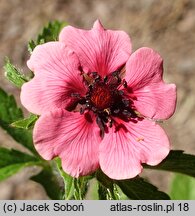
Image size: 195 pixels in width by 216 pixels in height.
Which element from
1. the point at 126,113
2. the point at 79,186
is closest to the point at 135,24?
the point at 126,113

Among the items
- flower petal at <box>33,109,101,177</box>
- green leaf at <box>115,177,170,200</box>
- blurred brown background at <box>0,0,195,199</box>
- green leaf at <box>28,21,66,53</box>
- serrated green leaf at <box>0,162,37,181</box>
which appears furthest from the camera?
blurred brown background at <box>0,0,195,199</box>

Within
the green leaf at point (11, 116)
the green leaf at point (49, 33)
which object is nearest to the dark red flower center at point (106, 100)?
the green leaf at point (49, 33)

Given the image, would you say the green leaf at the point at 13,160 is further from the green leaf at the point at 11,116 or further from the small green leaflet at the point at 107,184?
the small green leaflet at the point at 107,184

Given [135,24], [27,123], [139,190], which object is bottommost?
[139,190]

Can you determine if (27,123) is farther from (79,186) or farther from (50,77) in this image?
(79,186)

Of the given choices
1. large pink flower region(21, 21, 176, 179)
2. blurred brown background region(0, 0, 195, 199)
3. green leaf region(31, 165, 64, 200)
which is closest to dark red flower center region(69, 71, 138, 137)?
large pink flower region(21, 21, 176, 179)

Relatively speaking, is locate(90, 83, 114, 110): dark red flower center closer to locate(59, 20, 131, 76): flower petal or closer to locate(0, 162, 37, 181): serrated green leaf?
locate(59, 20, 131, 76): flower petal
